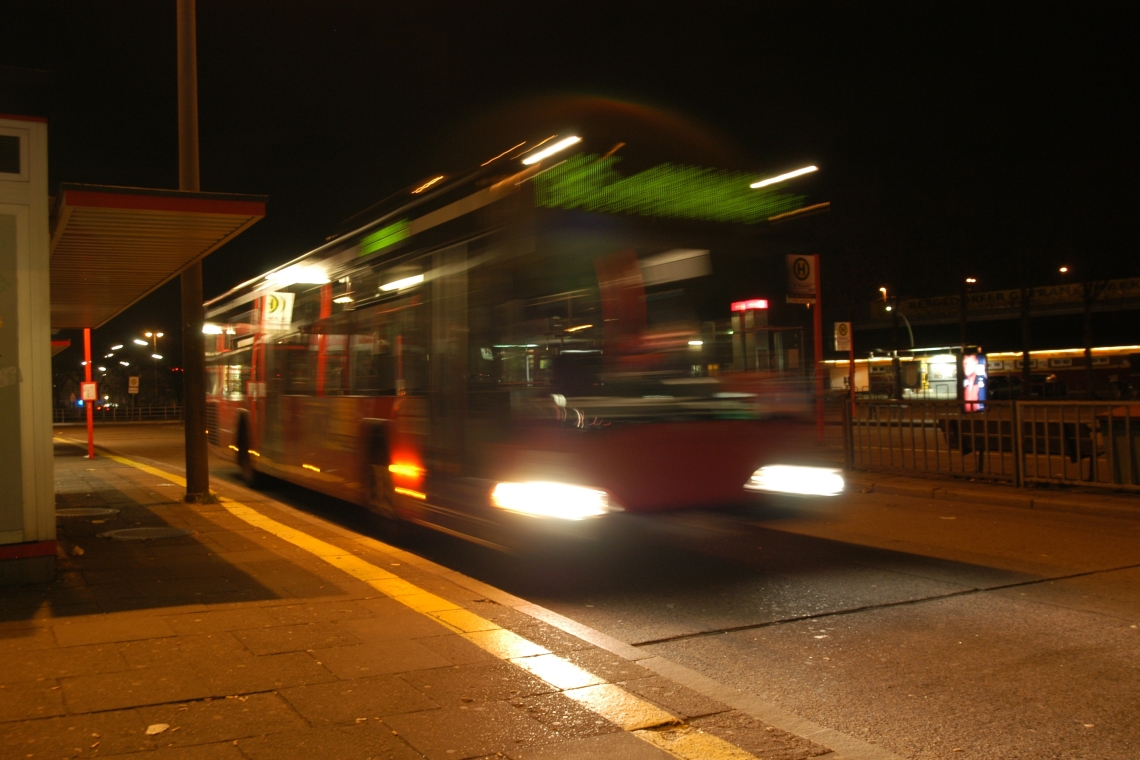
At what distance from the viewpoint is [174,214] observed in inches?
305

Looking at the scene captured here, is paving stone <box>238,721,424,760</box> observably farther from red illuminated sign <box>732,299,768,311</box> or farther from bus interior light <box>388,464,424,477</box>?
red illuminated sign <box>732,299,768,311</box>

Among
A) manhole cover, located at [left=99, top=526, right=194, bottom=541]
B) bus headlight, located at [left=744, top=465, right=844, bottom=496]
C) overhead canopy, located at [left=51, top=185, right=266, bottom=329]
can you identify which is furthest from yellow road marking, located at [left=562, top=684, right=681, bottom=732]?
manhole cover, located at [left=99, top=526, right=194, bottom=541]

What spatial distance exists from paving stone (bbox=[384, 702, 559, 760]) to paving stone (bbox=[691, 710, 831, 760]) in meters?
0.82

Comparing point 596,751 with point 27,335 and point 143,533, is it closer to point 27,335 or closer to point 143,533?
point 27,335

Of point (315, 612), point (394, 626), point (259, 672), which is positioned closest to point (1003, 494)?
point (394, 626)

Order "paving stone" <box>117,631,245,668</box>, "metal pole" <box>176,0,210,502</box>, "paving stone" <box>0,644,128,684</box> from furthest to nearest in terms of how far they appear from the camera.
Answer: "metal pole" <box>176,0,210,502</box> → "paving stone" <box>117,631,245,668</box> → "paving stone" <box>0,644,128,684</box>

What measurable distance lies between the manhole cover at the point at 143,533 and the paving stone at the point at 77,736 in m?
5.31

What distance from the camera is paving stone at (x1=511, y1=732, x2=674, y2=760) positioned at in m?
4.02

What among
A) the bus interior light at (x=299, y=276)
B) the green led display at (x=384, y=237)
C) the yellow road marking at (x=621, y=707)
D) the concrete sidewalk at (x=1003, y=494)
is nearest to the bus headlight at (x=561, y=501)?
the yellow road marking at (x=621, y=707)

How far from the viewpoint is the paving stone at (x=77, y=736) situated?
387 cm

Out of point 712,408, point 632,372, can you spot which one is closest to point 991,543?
point 712,408

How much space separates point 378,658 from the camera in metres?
5.24

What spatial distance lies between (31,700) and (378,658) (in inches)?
67.2

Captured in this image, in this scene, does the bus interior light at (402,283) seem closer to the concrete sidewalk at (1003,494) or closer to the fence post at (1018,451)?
the concrete sidewalk at (1003,494)
